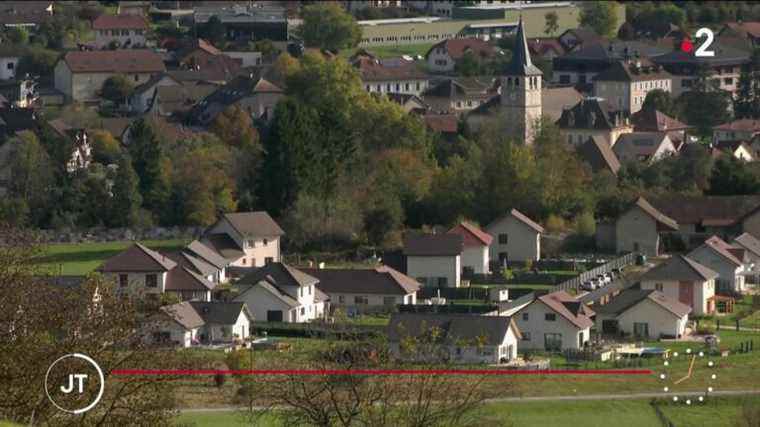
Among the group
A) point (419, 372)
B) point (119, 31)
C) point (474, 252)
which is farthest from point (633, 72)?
point (419, 372)

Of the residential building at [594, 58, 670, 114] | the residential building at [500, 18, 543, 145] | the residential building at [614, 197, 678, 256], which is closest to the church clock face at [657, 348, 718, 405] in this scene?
the residential building at [614, 197, 678, 256]

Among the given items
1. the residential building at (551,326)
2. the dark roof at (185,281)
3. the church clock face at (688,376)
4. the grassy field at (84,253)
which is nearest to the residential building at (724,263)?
the residential building at (551,326)

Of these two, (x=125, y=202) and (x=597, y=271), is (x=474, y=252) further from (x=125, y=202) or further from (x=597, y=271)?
(x=125, y=202)

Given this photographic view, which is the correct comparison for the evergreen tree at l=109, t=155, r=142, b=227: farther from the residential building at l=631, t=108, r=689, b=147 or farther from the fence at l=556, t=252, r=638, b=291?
the residential building at l=631, t=108, r=689, b=147

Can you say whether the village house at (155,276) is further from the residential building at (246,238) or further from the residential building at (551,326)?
the residential building at (551,326)

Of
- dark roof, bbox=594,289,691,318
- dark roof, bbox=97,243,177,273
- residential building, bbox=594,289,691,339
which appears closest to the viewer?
residential building, bbox=594,289,691,339

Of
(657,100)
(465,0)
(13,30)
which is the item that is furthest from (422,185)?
(465,0)
